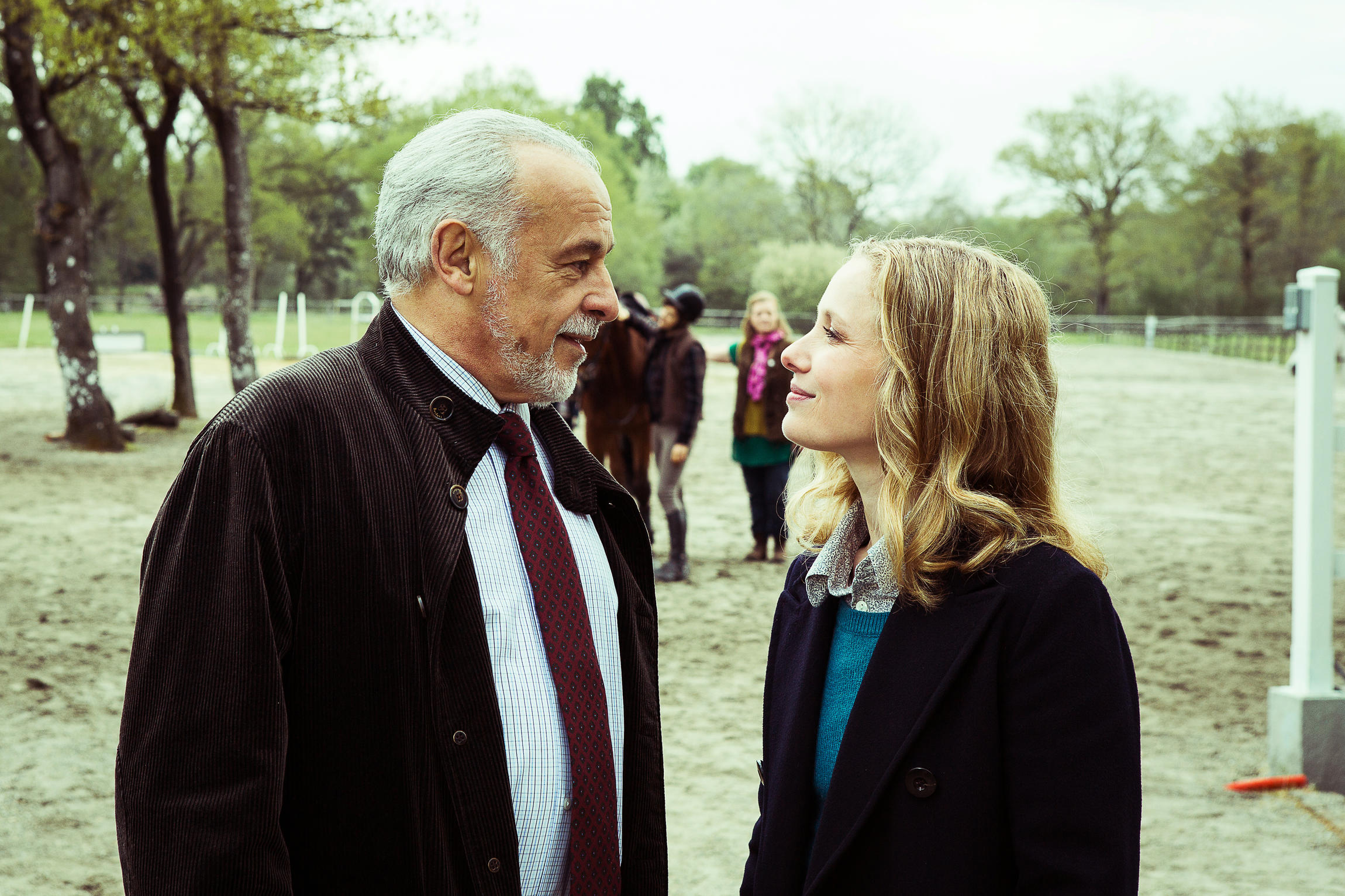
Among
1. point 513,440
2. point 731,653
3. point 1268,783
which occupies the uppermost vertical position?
point 513,440

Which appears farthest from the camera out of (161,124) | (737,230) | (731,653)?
(737,230)

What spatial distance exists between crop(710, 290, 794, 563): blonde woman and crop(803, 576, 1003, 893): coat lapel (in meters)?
6.48

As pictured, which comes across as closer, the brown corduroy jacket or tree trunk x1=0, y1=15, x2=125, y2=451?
the brown corduroy jacket

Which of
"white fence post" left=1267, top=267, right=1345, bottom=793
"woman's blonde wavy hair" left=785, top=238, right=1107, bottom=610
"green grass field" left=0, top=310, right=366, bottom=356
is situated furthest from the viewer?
"green grass field" left=0, top=310, right=366, bottom=356

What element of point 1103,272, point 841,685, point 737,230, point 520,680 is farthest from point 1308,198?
point 520,680

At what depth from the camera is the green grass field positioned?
3450 cm

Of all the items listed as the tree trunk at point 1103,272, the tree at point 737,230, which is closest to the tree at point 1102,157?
the tree trunk at point 1103,272

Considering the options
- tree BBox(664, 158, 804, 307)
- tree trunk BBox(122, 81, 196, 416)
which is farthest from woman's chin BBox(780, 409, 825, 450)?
tree BBox(664, 158, 804, 307)

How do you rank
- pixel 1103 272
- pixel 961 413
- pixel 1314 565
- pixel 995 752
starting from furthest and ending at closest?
pixel 1103 272
pixel 1314 565
pixel 961 413
pixel 995 752

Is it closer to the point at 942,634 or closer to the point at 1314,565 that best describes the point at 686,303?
the point at 1314,565

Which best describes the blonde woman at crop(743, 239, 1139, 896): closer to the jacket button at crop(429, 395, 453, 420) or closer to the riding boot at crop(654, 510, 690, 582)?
the jacket button at crop(429, 395, 453, 420)

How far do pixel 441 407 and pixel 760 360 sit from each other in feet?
Answer: 22.0

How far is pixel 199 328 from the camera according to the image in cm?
4294

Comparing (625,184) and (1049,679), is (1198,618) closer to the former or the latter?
(1049,679)
